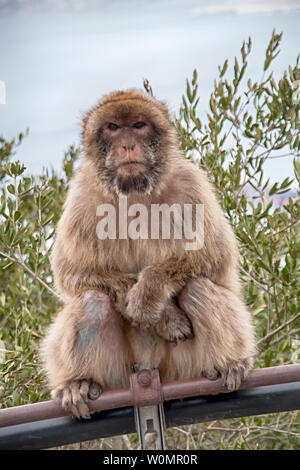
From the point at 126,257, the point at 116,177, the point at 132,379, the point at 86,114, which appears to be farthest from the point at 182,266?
the point at 86,114

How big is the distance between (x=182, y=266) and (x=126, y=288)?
0.85 feet

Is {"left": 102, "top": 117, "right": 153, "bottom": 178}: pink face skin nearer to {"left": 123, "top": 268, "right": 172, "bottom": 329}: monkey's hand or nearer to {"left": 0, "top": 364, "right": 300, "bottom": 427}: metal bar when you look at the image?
{"left": 123, "top": 268, "right": 172, "bottom": 329}: monkey's hand

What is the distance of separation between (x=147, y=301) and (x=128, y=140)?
674 mm

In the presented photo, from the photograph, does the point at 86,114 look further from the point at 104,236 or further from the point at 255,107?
the point at 255,107

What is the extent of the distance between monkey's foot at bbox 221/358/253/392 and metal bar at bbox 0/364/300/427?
0.06 meters

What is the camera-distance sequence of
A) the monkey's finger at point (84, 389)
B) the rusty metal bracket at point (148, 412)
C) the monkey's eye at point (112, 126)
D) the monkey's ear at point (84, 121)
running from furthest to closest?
1. the monkey's ear at point (84, 121)
2. the monkey's eye at point (112, 126)
3. the monkey's finger at point (84, 389)
4. the rusty metal bracket at point (148, 412)

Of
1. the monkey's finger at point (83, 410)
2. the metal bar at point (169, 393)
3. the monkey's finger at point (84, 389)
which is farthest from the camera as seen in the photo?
the monkey's finger at point (84, 389)

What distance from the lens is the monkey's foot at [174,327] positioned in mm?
2553

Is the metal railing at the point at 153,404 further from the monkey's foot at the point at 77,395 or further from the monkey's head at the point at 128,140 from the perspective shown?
the monkey's head at the point at 128,140

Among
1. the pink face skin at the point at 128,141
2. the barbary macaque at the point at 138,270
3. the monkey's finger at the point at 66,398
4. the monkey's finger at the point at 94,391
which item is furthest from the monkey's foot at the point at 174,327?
the pink face skin at the point at 128,141

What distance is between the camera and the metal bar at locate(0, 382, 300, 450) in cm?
195

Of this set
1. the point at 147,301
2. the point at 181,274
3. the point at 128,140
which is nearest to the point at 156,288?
the point at 147,301

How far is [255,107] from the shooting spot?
3.72 metres

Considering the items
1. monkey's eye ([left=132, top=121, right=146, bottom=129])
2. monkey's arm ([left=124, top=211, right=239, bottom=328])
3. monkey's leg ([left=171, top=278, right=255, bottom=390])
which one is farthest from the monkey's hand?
monkey's eye ([left=132, top=121, right=146, bottom=129])
